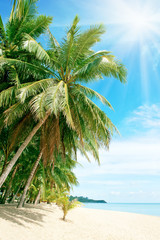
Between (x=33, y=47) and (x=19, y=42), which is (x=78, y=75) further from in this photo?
(x=19, y=42)

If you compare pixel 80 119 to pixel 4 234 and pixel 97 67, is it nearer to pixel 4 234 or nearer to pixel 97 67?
pixel 97 67

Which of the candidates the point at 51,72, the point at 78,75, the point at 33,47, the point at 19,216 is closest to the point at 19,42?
the point at 33,47

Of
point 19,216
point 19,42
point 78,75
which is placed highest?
point 19,42

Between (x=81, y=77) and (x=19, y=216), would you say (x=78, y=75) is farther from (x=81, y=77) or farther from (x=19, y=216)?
(x=19, y=216)

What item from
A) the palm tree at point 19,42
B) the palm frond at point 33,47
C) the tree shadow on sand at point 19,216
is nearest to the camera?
the tree shadow on sand at point 19,216

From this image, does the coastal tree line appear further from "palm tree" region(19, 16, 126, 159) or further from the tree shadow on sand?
the tree shadow on sand

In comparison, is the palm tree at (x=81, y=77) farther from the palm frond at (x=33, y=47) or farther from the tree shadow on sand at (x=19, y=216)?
the tree shadow on sand at (x=19, y=216)

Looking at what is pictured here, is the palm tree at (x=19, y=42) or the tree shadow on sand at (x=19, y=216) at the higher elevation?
the palm tree at (x=19, y=42)

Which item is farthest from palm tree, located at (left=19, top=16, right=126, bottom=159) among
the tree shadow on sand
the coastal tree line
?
the tree shadow on sand

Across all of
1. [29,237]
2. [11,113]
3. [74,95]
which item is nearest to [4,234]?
[29,237]

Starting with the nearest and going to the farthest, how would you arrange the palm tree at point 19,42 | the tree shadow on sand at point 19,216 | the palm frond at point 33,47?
the tree shadow on sand at point 19,216
the palm frond at point 33,47
the palm tree at point 19,42

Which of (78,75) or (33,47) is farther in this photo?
(78,75)

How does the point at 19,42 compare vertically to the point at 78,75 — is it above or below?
above

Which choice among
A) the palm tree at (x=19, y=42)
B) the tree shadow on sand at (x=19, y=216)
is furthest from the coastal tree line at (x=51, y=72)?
the tree shadow on sand at (x=19, y=216)
